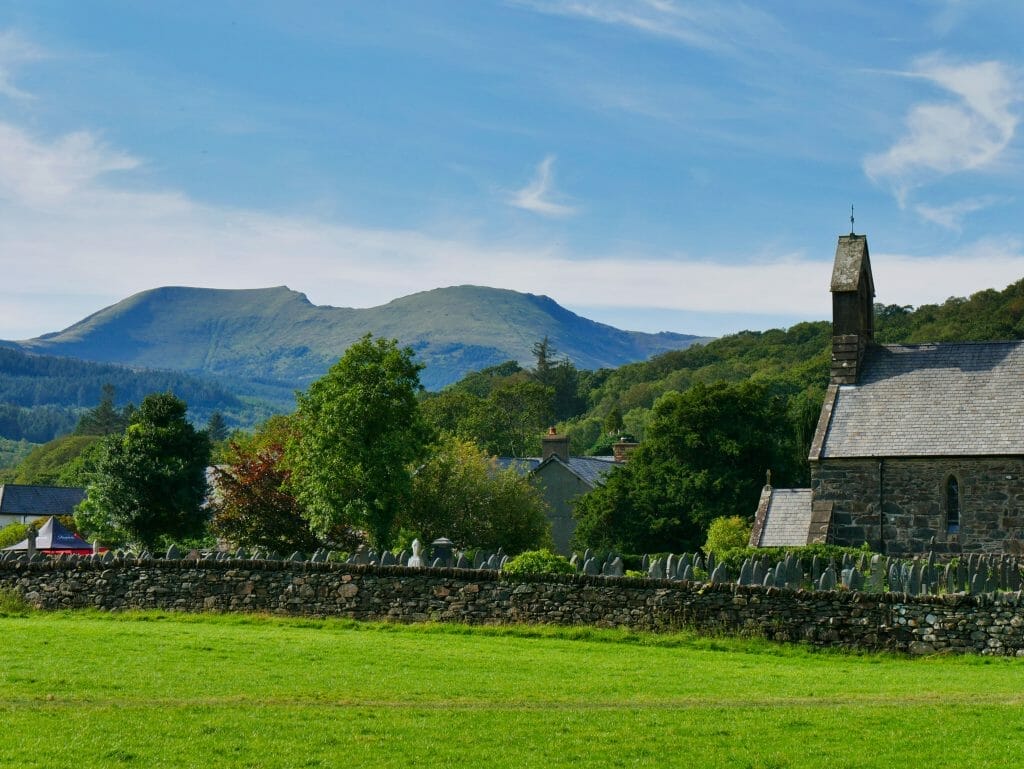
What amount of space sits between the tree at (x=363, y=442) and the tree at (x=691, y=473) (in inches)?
781

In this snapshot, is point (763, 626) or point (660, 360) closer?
point (763, 626)

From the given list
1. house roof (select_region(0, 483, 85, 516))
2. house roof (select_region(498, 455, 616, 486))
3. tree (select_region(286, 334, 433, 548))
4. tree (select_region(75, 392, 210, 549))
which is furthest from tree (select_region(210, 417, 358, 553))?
house roof (select_region(0, 483, 85, 516))

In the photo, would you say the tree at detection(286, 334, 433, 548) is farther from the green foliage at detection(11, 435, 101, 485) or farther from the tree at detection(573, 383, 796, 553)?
the green foliage at detection(11, 435, 101, 485)

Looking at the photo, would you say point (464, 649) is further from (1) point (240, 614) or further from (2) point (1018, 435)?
(2) point (1018, 435)

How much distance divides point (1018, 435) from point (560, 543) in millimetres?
42287

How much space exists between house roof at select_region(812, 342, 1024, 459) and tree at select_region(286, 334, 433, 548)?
1426 cm

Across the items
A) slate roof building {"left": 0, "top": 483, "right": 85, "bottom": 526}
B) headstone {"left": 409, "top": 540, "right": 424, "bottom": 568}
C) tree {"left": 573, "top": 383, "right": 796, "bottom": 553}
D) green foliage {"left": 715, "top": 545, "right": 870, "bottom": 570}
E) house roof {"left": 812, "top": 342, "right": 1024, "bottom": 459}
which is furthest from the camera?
slate roof building {"left": 0, "top": 483, "right": 85, "bottom": 526}

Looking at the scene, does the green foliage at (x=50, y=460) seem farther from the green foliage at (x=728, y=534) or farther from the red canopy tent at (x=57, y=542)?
the green foliage at (x=728, y=534)

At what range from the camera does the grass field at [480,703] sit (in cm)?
1313

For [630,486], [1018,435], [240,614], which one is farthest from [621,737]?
[630,486]

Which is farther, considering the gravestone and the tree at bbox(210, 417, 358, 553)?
the tree at bbox(210, 417, 358, 553)

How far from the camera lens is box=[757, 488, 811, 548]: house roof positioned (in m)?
43.7

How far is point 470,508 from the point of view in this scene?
5425 centimetres

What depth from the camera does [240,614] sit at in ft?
86.7
